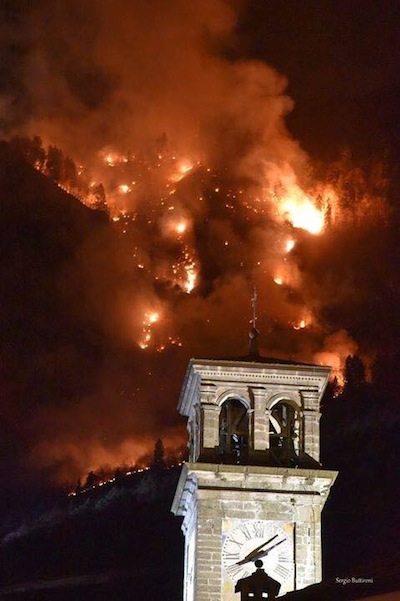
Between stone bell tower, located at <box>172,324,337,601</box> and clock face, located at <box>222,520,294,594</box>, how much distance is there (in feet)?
0.09

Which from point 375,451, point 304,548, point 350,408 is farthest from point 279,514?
point 350,408

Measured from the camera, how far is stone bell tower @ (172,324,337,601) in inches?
1524

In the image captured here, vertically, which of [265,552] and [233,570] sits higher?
[265,552]

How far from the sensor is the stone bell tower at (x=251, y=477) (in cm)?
3872

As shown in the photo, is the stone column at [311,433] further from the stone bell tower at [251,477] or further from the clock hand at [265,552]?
the clock hand at [265,552]

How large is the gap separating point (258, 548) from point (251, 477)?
6.83ft

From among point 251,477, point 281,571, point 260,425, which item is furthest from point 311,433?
point 281,571

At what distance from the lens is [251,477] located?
130 ft

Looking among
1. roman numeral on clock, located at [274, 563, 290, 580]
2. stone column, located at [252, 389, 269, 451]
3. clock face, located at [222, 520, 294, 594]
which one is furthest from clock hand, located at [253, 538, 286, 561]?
stone column, located at [252, 389, 269, 451]

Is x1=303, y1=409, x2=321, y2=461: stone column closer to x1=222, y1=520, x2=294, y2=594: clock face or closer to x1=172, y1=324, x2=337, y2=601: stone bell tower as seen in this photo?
x1=172, y1=324, x2=337, y2=601: stone bell tower

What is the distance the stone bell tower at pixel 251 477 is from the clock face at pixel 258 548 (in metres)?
0.03

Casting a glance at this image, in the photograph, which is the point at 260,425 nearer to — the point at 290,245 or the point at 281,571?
the point at 281,571

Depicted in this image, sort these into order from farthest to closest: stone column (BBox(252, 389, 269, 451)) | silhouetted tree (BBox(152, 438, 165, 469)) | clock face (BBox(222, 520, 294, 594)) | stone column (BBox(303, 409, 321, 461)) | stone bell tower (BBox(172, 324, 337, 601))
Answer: silhouetted tree (BBox(152, 438, 165, 469)), stone column (BBox(303, 409, 321, 461)), stone column (BBox(252, 389, 269, 451)), stone bell tower (BBox(172, 324, 337, 601)), clock face (BBox(222, 520, 294, 594))

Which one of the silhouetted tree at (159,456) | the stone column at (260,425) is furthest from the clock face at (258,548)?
the silhouetted tree at (159,456)
